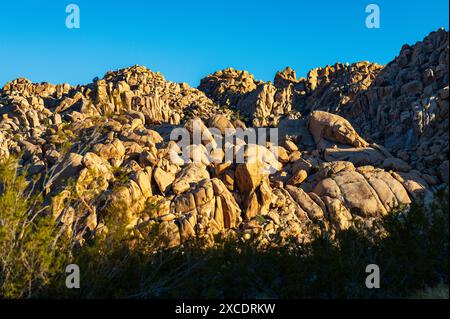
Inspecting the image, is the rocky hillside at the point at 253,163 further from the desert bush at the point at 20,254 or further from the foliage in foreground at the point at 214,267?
the desert bush at the point at 20,254

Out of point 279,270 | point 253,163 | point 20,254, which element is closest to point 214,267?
point 279,270

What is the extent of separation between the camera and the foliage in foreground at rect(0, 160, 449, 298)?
8086mm

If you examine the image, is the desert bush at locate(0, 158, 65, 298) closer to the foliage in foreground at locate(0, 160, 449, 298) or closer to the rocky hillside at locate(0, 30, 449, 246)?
the foliage in foreground at locate(0, 160, 449, 298)

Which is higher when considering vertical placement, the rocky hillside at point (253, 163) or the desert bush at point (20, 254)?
the rocky hillside at point (253, 163)

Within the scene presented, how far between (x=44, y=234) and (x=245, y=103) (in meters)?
71.7

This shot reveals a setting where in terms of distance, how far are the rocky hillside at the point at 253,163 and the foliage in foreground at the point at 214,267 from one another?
1.16 m

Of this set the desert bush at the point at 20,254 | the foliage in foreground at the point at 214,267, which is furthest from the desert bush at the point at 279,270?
the desert bush at the point at 20,254

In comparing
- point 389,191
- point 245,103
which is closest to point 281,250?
point 389,191

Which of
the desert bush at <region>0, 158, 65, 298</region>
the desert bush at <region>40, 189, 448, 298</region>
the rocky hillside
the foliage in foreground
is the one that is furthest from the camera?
the rocky hillside

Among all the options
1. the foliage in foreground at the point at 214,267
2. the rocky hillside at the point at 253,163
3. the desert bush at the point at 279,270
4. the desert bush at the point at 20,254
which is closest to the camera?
the desert bush at the point at 20,254

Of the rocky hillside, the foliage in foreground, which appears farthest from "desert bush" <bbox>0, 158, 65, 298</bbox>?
the rocky hillside

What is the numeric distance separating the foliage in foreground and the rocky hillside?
116cm

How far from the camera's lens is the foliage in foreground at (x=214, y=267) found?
8.09 meters
